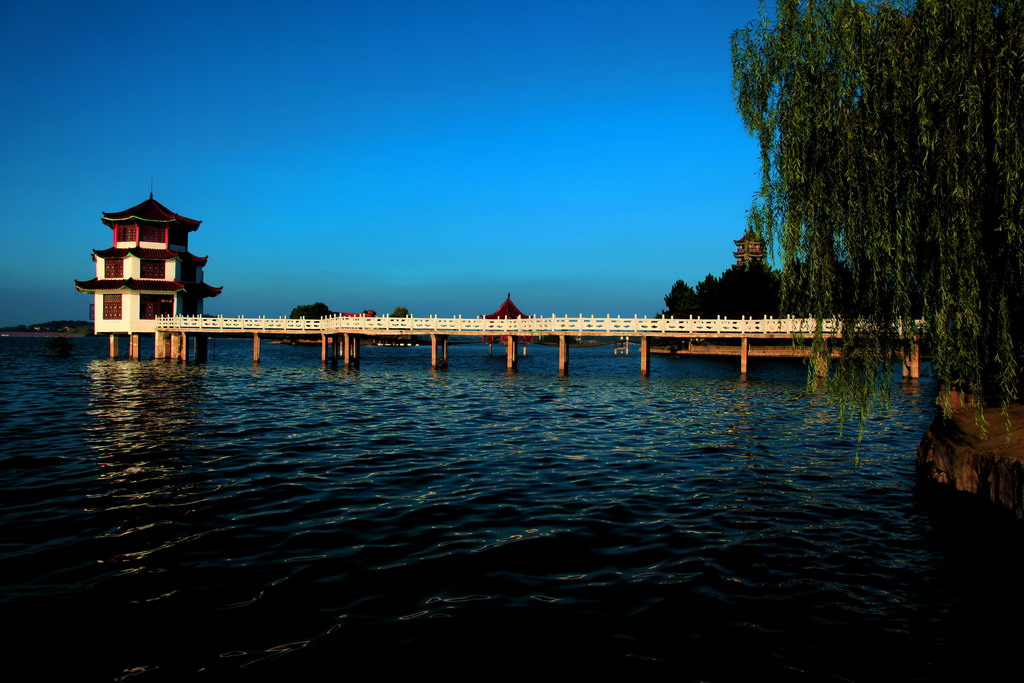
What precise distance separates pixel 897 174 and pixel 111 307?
185 feet

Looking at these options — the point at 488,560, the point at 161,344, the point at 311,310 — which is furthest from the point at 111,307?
the point at 311,310

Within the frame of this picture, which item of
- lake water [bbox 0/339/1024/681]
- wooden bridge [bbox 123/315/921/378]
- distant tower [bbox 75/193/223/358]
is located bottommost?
lake water [bbox 0/339/1024/681]

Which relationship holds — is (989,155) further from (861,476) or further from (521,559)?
(521,559)

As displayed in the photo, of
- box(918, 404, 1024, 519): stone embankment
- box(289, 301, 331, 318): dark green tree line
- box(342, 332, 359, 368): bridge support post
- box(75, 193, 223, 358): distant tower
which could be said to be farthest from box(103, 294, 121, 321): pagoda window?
box(289, 301, 331, 318): dark green tree line

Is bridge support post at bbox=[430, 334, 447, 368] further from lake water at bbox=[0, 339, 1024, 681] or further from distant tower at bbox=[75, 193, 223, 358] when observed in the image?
lake water at bbox=[0, 339, 1024, 681]

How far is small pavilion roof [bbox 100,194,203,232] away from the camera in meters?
49.6

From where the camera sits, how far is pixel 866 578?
7516 mm

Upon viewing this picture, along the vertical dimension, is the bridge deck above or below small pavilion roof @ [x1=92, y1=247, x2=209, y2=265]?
below

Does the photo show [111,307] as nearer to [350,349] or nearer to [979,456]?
[350,349]

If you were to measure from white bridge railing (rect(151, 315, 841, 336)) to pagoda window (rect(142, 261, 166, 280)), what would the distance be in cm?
386

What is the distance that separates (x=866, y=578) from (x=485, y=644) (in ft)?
16.3

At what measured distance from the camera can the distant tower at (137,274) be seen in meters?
49.4

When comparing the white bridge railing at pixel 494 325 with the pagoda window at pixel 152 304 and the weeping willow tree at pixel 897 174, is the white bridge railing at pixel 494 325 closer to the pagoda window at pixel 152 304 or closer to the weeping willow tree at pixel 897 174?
the pagoda window at pixel 152 304

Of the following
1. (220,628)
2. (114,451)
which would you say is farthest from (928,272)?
(114,451)
